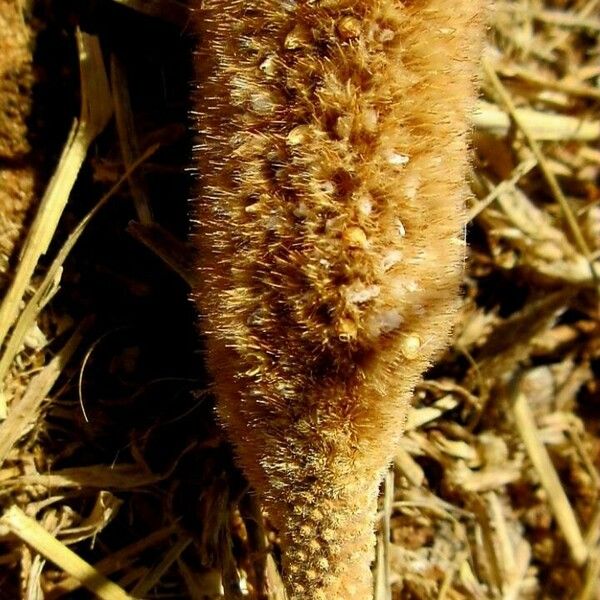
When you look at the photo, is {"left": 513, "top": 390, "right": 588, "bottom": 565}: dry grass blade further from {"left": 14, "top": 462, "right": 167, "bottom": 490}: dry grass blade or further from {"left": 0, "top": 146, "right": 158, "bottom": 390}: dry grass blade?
{"left": 0, "top": 146, "right": 158, "bottom": 390}: dry grass blade

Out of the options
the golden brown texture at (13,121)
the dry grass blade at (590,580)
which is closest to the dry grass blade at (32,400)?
the golden brown texture at (13,121)

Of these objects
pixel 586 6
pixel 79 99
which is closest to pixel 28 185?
pixel 79 99

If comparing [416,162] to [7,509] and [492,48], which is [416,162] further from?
[7,509]

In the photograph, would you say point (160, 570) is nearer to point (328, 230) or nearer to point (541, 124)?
point (328, 230)

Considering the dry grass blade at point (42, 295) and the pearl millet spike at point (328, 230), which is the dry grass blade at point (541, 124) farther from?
the dry grass blade at point (42, 295)

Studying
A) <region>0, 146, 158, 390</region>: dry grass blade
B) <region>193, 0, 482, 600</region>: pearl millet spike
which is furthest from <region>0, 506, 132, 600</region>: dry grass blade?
<region>193, 0, 482, 600</region>: pearl millet spike
